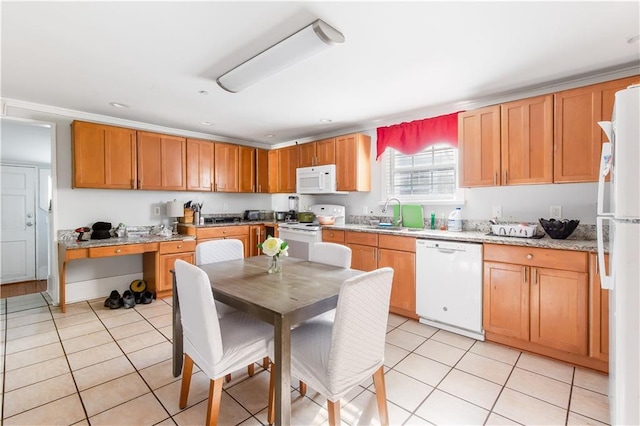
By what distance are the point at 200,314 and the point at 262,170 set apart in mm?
4098

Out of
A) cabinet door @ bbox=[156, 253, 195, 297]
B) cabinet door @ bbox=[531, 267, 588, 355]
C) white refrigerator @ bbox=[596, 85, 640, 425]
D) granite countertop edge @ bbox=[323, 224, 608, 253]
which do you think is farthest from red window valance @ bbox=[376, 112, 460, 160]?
cabinet door @ bbox=[156, 253, 195, 297]

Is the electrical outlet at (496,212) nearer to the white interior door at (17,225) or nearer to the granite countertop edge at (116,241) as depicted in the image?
the granite countertop edge at (116,241)

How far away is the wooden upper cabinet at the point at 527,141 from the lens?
260cm

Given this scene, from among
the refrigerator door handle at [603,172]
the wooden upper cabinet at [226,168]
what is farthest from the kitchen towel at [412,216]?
the wooden upper cabinet at [226,168]

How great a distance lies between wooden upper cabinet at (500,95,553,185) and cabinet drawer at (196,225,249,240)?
3.61m

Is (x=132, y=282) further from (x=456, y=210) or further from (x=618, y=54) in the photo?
(x=618, y=54)

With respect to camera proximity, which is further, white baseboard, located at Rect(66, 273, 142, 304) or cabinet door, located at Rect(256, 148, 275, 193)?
cabinet door, located at Rect(256, 148, 275, 193)

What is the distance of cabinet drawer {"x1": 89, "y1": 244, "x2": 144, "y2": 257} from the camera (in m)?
3.39

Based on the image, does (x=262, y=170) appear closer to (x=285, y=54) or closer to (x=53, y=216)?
(x=53, y=216)

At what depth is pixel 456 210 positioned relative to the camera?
132 inches

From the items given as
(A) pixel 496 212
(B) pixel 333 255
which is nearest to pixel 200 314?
(B) pixel 333 255

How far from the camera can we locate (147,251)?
3734 mm

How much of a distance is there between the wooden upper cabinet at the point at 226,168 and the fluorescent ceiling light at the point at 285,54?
2.38 metres

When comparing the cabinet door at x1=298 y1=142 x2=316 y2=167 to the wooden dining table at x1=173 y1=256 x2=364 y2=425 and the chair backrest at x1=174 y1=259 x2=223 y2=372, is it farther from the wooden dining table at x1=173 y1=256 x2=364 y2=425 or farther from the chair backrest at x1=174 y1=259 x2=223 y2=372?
the chair backrest at x1=174 y1=259 x2=223 y2=372
